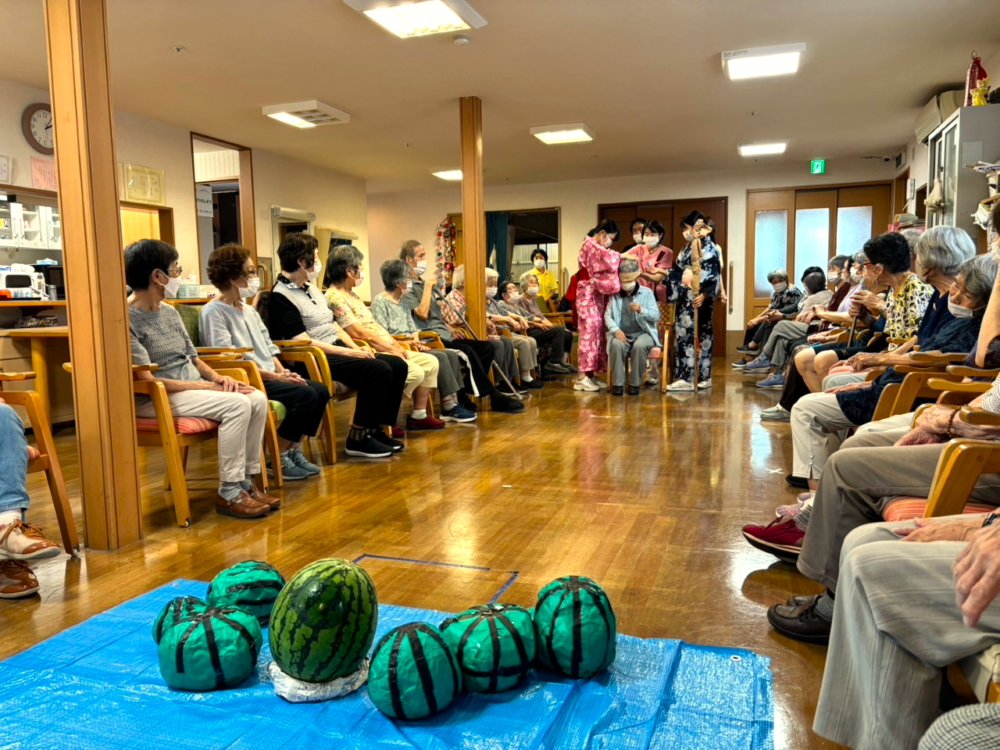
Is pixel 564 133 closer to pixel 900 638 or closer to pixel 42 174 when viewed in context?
pixel 42 174

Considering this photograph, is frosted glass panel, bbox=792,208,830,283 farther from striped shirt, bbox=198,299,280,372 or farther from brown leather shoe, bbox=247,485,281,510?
brown leather shoe, bbox=247,485,281,510

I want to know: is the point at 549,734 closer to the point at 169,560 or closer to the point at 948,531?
the point at 948,531

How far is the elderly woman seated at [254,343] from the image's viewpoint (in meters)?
3.50

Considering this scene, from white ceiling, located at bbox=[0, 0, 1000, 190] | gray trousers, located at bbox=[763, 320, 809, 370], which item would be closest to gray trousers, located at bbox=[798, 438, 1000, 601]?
white ceiling, located at bbox=[0, 0, 1000, 190]

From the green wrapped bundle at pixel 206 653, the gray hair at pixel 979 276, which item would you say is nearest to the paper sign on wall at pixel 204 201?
the green wrapped bundle at pixel 206 653

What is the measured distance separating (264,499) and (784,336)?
5.63 metres

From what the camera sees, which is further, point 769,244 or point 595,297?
point 769,244

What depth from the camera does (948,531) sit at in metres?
1.28

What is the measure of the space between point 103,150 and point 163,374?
0.91m

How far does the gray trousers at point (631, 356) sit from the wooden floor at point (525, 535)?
6.87ft

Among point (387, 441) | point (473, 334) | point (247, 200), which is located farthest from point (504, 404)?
point (247, 200)

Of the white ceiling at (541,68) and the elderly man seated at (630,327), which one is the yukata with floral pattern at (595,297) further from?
the white ceiling at (541,68)

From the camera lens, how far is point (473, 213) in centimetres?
646

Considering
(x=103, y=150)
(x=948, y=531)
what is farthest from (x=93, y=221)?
(x=948, y=531)
